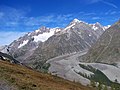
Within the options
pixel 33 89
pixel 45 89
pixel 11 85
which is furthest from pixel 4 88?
pixel 45 89

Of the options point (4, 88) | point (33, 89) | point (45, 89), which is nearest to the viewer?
point (4, 88)

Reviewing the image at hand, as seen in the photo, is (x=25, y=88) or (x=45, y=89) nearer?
(x=25, y=88)

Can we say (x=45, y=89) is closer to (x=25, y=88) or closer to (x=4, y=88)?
(x=25, y=88)

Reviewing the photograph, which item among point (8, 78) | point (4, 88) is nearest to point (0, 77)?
point (8, 78)

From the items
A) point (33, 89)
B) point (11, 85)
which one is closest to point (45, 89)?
point (33, 89)

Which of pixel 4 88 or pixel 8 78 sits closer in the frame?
pixel 4 88

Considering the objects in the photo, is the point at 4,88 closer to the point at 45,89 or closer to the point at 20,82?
the point at 20,82

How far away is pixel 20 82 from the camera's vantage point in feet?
145

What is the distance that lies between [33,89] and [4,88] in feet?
15.8

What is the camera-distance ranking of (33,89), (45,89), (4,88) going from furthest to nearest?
(45,89)
(33,89)
(4,88)

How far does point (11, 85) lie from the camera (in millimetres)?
41156

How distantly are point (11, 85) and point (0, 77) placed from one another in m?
3.85

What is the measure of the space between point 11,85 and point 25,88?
207cm

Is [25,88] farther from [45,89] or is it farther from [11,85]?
[45,89]
